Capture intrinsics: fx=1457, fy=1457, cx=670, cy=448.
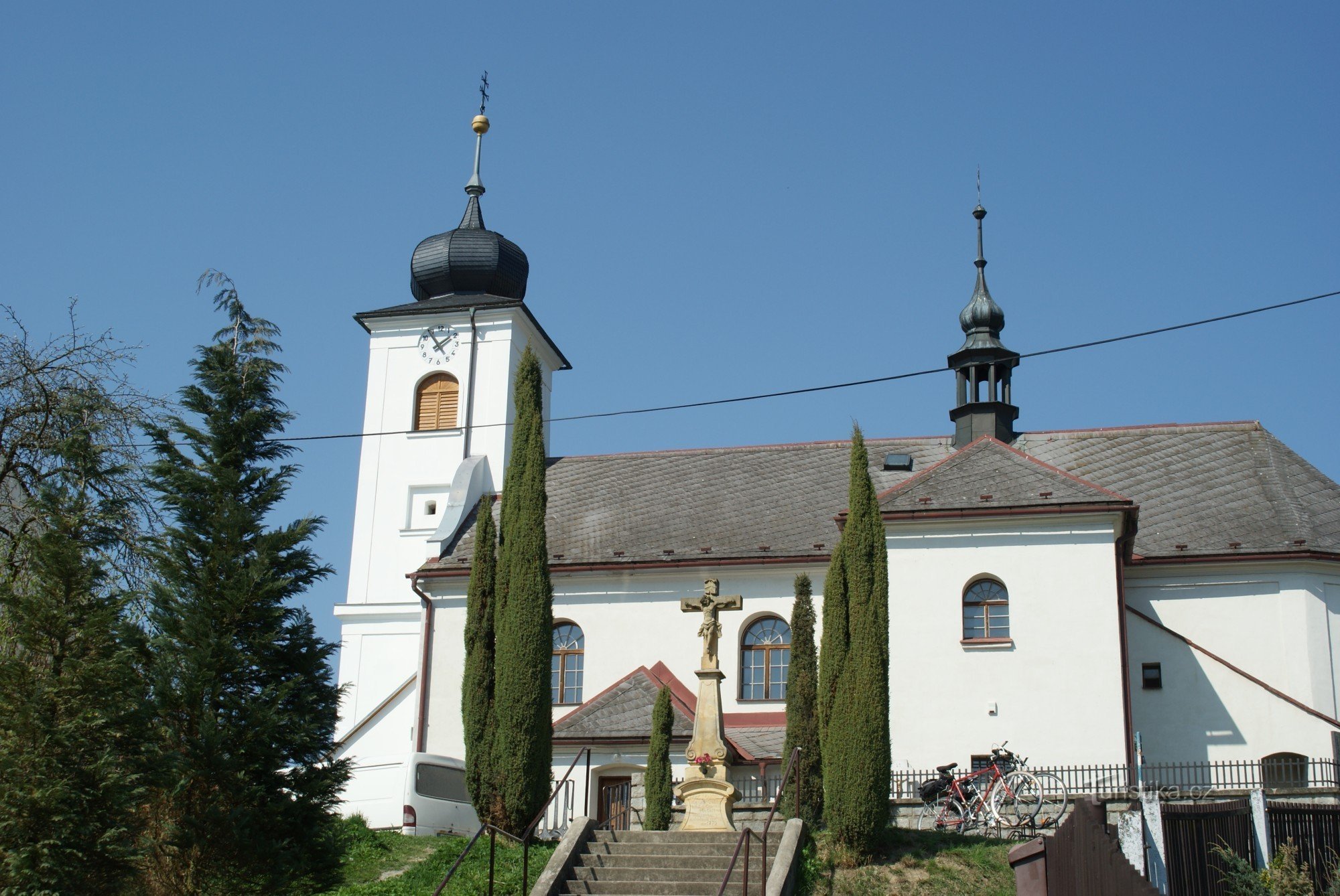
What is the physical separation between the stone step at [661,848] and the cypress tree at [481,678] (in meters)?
3.00

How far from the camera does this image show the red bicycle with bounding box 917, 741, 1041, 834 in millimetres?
19453

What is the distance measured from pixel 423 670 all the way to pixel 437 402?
8890mm

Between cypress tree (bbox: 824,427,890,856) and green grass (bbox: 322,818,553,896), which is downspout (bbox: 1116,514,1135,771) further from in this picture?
green grass (bbox: 322,818,553,896)

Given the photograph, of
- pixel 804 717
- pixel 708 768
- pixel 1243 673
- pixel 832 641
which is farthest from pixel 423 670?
pixel 1243 673

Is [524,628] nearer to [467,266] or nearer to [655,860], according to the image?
[655,860]

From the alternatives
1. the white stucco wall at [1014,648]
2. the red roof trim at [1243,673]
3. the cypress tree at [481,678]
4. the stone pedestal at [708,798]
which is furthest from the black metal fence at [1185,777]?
the cypress tree at [481,678]

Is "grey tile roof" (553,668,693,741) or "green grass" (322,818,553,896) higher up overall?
"grey tile roof" (553,668,693,741)

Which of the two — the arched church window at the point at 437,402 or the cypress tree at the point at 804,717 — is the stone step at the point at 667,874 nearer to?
the cypress tree at the point at 804,717

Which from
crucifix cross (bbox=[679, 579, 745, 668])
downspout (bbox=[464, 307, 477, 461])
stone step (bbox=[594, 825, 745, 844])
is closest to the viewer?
stone step (bbox=[594, 825, 745, 844])

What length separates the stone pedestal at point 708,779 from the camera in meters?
19.3

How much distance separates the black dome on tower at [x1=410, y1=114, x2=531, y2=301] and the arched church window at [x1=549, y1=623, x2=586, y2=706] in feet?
38.4

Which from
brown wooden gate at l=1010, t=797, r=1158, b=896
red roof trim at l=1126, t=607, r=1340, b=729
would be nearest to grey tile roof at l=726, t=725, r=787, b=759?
red roof trim at l=1126, t=607, r=1340, b=729

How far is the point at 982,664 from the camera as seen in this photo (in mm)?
24484

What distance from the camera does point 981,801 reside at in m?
19.7
